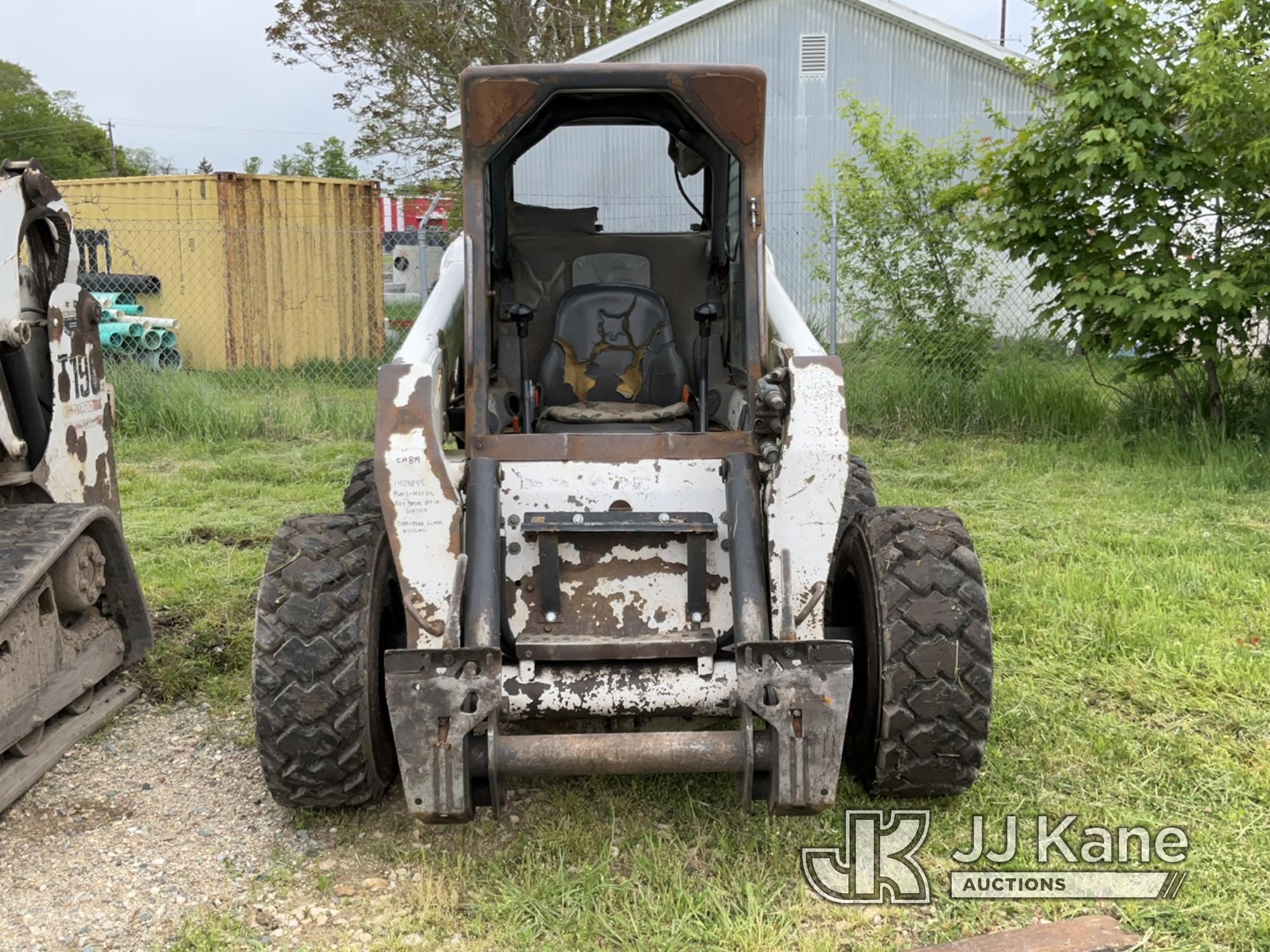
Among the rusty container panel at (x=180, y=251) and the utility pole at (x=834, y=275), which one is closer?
the utility pole at (x=834, y=275)

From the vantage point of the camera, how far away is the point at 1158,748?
374cm

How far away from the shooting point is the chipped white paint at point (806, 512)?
125 inches

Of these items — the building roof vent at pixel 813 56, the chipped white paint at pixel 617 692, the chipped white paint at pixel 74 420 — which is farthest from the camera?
the building roof vent at pixel 813 56

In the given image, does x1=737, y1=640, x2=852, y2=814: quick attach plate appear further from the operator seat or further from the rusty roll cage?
the operator seat

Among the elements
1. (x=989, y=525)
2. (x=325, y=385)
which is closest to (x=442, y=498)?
(x=989, y=525)

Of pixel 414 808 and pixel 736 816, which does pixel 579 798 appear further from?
pixel 414 808

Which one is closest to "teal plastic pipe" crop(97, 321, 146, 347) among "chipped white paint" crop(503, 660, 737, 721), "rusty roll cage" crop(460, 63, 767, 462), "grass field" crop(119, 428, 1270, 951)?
"grass field" crop(119, 428, 1270, 951)

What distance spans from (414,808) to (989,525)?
4407mm

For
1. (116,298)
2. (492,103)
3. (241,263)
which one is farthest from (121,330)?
(492,103)

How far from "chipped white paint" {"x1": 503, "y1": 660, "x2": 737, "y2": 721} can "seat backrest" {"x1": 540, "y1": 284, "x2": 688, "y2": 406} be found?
1658 millimetres

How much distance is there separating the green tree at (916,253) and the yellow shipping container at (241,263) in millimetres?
5899

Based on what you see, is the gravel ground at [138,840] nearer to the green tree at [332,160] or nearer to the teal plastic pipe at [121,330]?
the teal plastic pipe at [121,330]

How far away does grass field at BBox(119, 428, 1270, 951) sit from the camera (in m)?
2.90

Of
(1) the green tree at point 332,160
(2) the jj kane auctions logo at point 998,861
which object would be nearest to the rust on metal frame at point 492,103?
(2) the jj kane auctions logo at point 998,861
